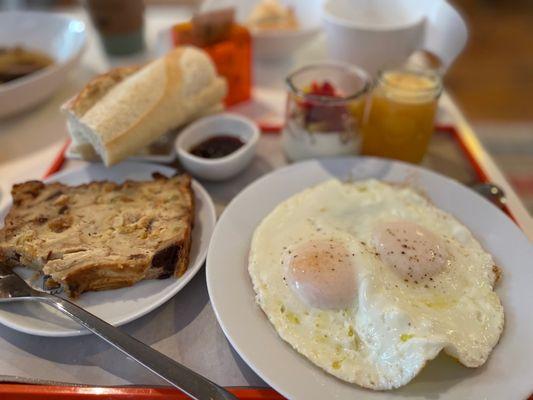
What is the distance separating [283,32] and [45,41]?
5.04ft

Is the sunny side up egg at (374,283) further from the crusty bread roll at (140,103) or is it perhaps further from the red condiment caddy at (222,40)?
the red condiment caddy at (222,40)

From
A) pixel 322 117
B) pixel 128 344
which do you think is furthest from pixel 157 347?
pixel 322 117

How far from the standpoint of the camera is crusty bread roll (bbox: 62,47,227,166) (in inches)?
72.3

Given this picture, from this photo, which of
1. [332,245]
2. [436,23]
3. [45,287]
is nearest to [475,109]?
[436,23]

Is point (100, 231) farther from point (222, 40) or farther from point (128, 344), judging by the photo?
point (222, 40)

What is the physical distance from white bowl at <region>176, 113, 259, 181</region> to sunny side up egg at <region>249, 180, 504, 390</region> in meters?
0.36

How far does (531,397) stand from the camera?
127 cm

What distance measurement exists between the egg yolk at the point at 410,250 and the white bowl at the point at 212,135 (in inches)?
28.4

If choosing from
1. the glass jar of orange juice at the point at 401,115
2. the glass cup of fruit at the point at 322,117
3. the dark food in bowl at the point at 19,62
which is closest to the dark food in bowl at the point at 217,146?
the glass cup of fruit at the point at 322,117

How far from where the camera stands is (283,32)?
2643 millimetres

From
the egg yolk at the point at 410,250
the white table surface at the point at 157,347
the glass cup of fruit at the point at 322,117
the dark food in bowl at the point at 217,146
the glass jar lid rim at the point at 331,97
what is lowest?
the white table surface at the point at 157,347

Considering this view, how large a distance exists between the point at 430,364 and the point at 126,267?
40.7 inches

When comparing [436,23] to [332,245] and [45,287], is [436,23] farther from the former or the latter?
[45,287]

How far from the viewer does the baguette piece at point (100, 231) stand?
147 cm
